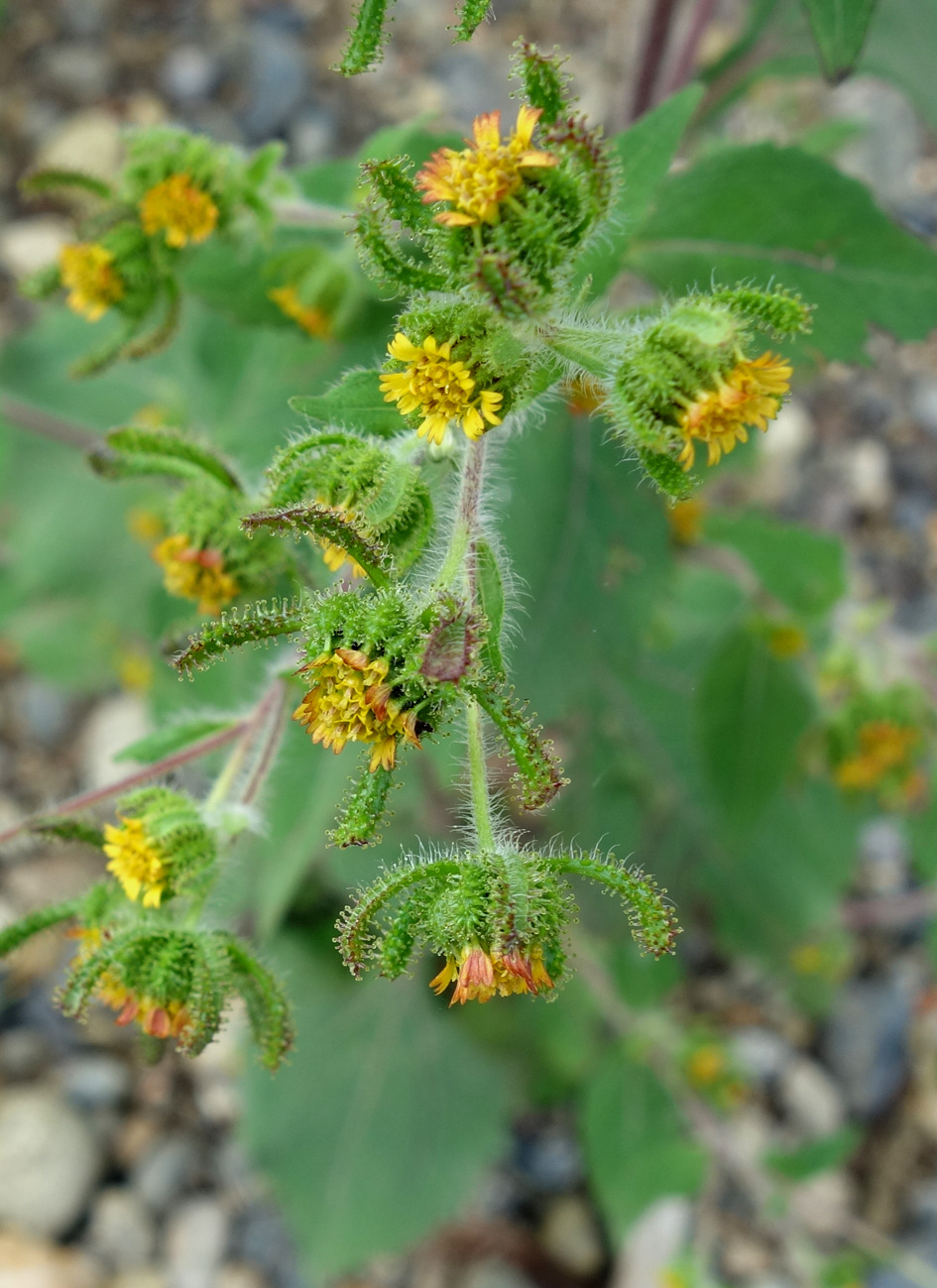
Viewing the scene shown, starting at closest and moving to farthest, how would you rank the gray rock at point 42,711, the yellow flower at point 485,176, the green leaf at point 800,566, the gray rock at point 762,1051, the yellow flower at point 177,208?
1. the yellow flower at point 485,176
2. the yellow flower at point 177,208
3. the green leaf at point 800,566
4. the gray rock at point 762,1051
5. the gray rock at point 42,711

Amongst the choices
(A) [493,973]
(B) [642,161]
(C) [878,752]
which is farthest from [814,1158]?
(B) [642,161]

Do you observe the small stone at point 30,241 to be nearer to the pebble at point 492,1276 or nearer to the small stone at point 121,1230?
the small stone at point 121,1230

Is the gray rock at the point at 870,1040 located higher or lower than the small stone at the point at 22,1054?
higher

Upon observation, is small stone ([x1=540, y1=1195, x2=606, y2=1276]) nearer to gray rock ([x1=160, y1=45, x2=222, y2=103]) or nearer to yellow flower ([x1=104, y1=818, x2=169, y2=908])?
yellow flower ([x1=104, y1=818, x2=169, y2=908])

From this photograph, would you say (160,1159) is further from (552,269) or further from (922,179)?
(922,179)

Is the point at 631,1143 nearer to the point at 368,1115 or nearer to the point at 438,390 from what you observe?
the point at 368,1115

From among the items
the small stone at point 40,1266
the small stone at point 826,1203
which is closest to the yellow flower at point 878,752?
the small stone at point 826,1203

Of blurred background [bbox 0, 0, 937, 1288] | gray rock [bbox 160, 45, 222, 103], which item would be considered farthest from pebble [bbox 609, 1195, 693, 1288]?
gray rock [bbox 160, 45, 222, 103]
